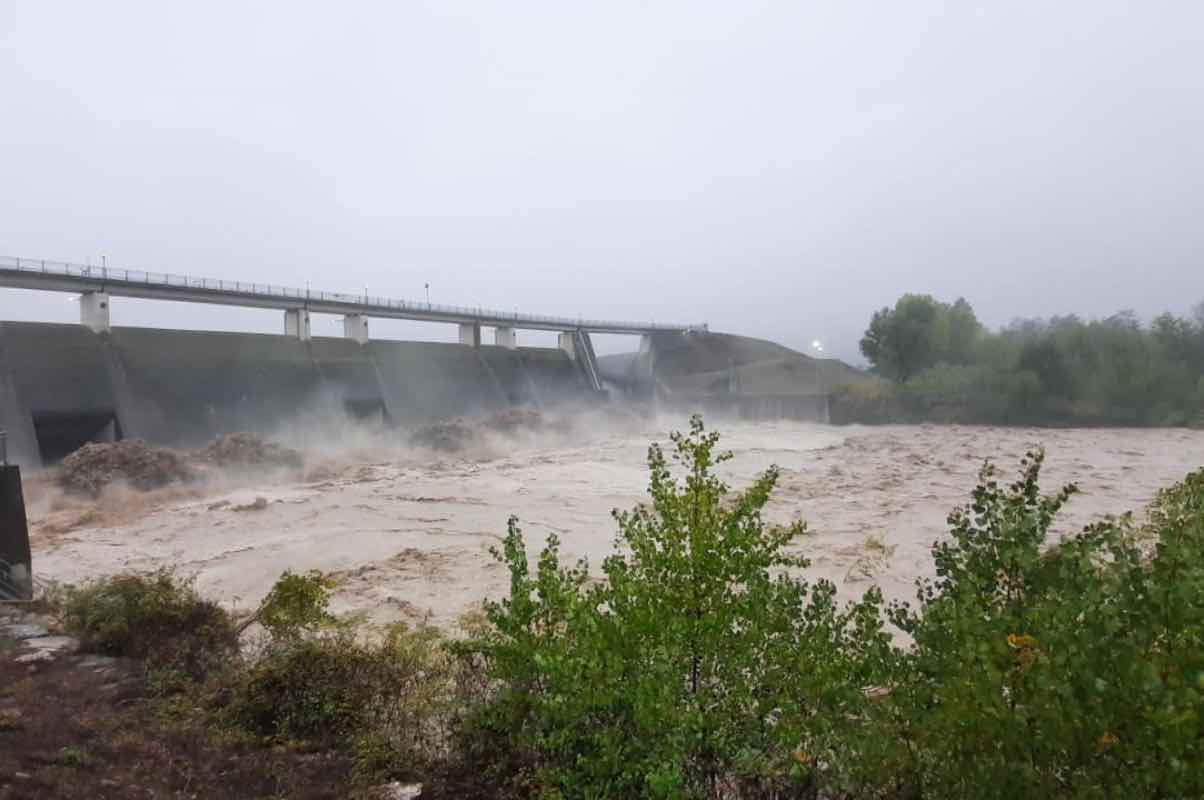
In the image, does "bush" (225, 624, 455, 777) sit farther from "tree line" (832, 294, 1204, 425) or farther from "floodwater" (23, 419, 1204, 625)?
"tree line" (832, 294, 1204, 425)

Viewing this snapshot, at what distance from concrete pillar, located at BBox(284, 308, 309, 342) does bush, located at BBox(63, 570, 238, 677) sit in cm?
2751

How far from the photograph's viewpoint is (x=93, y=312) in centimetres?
2564

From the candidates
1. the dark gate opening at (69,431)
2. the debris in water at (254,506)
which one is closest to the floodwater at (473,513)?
the debris in water at (254,506)

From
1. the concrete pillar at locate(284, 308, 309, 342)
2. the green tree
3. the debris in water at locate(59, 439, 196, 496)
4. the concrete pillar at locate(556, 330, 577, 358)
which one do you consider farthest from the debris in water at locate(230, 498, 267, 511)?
the green tree

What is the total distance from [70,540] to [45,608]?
28.9 feet

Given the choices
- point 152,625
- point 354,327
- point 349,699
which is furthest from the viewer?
point 354,327

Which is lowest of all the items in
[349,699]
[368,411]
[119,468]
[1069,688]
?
[349,699]

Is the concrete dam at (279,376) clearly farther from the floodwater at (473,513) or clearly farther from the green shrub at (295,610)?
the green shrub at (295,610)

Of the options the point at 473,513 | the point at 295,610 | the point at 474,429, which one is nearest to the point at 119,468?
the point at 473,513

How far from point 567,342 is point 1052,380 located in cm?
2880

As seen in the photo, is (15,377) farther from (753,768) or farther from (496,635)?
(753,768)

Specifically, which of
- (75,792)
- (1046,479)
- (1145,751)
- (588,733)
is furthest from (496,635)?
(1046,479)

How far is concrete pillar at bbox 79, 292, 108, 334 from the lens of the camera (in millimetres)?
25562

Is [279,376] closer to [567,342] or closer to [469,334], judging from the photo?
[469,334]
